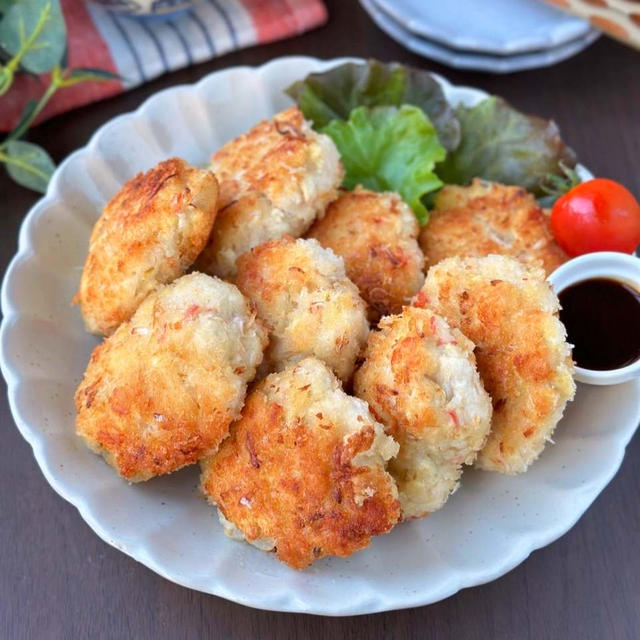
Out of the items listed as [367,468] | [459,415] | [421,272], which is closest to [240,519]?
[367,468]

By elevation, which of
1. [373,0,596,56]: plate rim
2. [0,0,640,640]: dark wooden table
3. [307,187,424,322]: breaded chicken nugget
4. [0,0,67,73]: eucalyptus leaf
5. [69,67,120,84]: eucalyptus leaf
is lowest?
[0,0,640,640]: dark wooden table

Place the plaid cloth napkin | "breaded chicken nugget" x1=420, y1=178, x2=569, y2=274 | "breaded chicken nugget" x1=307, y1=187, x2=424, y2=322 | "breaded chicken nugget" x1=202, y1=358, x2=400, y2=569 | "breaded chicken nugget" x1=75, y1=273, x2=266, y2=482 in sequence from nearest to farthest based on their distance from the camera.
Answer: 1. "breaded chicken nugget" x1=202, y1=358, x2=400, y2=569
2. "breaded chicken nugget" x1=75, y1=273, x2=266, y2=482
3. "breaded chicken nugget" x1=307, y1=187, x2=424, y2=322
4. "breaded chicken nugget" x1=420, y1=178, x2=569, y2=274
5. the plaid cloth napkin

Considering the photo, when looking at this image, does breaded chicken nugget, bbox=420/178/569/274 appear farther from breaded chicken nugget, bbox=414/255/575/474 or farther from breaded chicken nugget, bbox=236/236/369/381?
breaded chicken nugget, bbox=236/236/369/381

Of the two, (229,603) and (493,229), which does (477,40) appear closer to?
(493,229)

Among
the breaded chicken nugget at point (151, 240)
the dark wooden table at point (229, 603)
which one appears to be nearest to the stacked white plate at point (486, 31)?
the breaded chicken nugget at point (151, 240)

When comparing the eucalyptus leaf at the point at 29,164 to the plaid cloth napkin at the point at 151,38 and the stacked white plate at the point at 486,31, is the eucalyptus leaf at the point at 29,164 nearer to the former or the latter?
the plaid cloth napkin at the point at 151,38

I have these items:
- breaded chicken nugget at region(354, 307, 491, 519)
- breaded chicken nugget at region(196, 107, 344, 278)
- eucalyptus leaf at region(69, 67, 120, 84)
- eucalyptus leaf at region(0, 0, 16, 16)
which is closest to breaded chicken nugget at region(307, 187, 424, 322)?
breaded chicken nugget at region(196, 107, 344, 278)

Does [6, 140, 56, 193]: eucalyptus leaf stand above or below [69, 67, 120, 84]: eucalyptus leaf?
below

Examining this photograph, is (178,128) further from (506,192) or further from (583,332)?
(583,332)
